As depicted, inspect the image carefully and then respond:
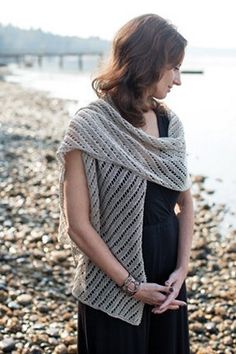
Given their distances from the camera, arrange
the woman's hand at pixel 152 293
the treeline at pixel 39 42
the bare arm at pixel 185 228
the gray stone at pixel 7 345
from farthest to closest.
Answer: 1. the treeline at pixel 39 42
2. the gray stone at pixel 7 345
3. the bare arm at pixel 185 228
4. the woman's hand at pixel 152 293

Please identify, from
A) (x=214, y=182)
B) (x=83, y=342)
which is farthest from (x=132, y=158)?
(x=214, y=182)

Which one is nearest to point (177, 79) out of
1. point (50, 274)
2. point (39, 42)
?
point (50, 274)

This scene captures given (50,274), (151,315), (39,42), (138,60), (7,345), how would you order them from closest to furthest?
(138,60) → (151,315) → (7,345) → (50,274) → (39,42)

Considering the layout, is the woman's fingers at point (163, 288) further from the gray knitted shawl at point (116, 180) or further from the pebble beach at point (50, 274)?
the pebble beach at point (50, 274)

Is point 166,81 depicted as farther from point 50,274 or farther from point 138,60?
point 50,274

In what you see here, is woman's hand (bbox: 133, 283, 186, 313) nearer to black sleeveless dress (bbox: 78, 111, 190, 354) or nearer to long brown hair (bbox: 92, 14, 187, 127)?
black sleeveless dress (bbox: 78, 111, 190, 354)

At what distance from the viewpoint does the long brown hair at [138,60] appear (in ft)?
6.57

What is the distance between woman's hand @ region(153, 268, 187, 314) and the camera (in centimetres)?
216

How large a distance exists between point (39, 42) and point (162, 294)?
137 m

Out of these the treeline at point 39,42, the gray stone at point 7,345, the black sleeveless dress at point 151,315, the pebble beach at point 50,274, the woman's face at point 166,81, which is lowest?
the treeline at point 39,42

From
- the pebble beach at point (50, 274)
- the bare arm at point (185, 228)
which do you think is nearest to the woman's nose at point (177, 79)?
the bare arm at point (185, 228)

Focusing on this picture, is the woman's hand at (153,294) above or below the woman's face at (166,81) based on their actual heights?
below

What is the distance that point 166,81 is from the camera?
6.94ft

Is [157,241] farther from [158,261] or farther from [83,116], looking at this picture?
[83,116]
